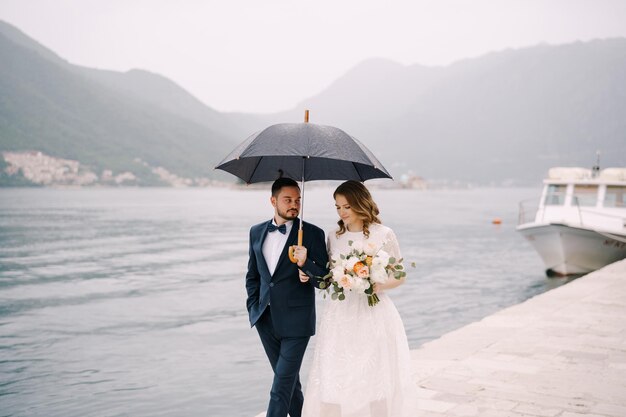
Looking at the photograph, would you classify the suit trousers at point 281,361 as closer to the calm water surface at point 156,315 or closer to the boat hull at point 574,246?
the calm water surface at point 156,315

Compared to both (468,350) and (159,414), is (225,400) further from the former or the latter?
(468,350)

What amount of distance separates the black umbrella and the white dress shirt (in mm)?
→ 247

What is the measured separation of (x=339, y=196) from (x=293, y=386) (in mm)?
1363

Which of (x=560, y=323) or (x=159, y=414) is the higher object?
(x=560, y=323)

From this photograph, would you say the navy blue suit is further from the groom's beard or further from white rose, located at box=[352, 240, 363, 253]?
white rose, located at box=[352, 240, 363, 253]

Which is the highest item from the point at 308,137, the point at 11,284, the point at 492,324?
the point at 308,137

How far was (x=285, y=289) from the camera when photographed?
4328mm

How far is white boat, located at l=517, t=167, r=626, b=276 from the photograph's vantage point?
77.0 ft

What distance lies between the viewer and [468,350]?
7.95m

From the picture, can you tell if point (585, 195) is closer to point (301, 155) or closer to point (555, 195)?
point (555, 195)

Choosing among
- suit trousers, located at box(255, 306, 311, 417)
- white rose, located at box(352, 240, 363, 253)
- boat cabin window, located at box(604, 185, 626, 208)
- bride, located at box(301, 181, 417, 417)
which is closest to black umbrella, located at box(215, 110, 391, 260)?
bride, located at box(301, 181, 417, 417)

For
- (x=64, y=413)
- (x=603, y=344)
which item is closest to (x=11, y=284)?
(x=64, y=413)

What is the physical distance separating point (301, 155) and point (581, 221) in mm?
22278

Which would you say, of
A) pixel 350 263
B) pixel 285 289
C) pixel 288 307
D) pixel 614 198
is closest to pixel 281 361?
pixel 288 307
